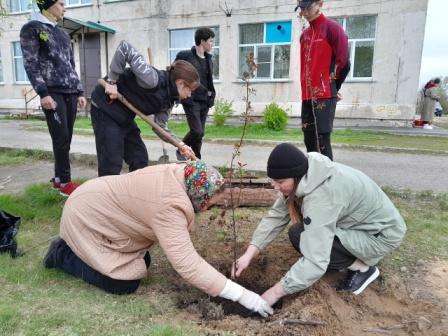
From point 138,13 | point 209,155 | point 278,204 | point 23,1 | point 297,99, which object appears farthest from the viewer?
point 23,1

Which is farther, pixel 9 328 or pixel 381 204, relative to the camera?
pixel 381 204

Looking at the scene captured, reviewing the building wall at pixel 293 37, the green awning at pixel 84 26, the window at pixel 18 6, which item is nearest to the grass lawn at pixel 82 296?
the building wall at pixel 293 37

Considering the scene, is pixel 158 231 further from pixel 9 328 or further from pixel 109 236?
pixel 9 328

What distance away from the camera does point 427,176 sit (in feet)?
19.9

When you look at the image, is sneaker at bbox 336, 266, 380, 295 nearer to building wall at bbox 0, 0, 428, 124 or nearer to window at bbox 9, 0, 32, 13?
building wall at bbox 0, 0, 428, 124

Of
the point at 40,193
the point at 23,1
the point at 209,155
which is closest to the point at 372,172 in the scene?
the point at 209,155

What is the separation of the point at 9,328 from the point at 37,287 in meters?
0.57

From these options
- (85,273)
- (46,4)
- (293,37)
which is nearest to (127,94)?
(46,4)

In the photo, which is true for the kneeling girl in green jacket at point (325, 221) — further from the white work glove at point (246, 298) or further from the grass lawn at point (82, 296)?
the grass lawn at point (82, 296)

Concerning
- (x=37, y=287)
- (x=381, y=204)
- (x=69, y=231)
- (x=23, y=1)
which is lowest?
(x=37, y=287)

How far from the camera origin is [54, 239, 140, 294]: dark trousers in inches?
107

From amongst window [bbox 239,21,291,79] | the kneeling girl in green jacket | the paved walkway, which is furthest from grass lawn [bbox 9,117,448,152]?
the kneeling girl in green jacket

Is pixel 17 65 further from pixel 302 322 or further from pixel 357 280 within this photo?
pixel 302 322

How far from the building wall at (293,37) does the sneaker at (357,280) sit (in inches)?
459
